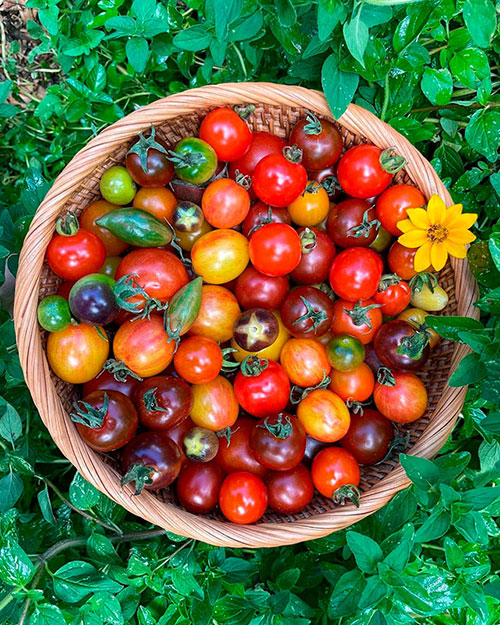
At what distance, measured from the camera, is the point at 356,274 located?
1450 millimetres

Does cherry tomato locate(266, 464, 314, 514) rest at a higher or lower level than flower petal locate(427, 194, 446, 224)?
lower

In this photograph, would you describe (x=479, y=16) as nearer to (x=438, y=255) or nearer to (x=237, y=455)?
(x=438, y=255)

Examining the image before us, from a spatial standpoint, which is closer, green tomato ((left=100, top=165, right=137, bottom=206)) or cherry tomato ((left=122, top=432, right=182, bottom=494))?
cherry tomato ((left=122, top=432, right=182, bottom=494))

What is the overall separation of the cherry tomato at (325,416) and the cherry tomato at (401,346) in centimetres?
18

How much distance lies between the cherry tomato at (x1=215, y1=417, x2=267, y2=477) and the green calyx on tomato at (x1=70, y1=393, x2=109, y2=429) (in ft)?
1.18

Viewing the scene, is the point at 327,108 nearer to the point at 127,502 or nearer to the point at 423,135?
the point at 423,135

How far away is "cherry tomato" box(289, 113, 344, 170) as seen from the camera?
1.48 meters

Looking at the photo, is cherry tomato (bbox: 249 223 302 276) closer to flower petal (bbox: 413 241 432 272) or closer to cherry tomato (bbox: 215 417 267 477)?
flower petal (bbox: 413 241 432 272)

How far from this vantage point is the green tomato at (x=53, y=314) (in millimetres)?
1371

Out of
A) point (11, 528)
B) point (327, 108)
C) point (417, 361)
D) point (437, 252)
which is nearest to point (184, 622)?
point (11, 528)

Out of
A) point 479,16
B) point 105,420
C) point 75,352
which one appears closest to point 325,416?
point 105,420

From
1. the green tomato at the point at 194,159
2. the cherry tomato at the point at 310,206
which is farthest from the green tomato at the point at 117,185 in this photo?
the cherry tomato at the point at 310,206

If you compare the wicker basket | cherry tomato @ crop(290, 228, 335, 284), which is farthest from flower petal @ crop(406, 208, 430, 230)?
cherry tomato @ crop(290, 228, 335, 284)

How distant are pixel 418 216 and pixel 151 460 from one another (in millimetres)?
918
